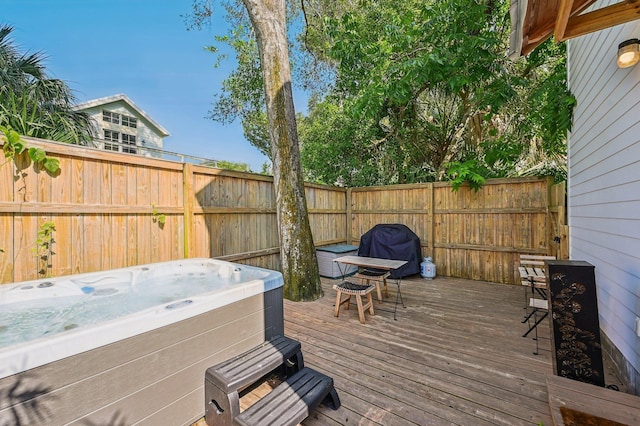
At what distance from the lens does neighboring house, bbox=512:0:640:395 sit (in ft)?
6.24

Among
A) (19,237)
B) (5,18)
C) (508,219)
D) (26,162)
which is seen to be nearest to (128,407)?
(19,237)

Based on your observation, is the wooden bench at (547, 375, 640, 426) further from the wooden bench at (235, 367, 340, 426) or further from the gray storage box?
the gray storage box

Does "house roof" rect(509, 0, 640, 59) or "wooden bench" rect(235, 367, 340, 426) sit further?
"house roof" rect(509, 0, 640, 59)

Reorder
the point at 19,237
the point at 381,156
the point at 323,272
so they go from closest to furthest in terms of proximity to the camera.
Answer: the point at 19,237, the point at 323,272, the point at 381,156

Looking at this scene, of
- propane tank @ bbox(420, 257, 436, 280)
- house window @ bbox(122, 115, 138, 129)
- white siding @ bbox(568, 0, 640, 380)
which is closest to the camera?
white siding @ bbox(568, 0, 640, 380)

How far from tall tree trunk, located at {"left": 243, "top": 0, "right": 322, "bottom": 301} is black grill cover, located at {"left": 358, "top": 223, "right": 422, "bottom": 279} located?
186 centimetres

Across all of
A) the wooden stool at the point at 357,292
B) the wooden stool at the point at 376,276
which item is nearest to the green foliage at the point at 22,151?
the wooden stool at the point at 357,292

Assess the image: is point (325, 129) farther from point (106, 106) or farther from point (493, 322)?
point (106, 106)

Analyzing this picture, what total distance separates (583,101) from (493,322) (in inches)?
110

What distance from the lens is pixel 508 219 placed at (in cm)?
495

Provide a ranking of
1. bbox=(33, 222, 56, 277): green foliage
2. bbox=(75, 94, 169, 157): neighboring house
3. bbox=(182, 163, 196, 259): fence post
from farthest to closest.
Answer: bbox=(75, 94, 169, 157): neighboring house
bbox=(182, 163, 196, 259): fence post
bbox=(33, 222, 56, 277): green foliage

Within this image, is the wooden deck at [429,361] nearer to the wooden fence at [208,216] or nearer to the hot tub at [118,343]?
the hot tub at [118,343]

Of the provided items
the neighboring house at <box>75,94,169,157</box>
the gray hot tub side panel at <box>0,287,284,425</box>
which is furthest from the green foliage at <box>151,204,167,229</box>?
the neighboring house at <box>75,94,169,157</box>

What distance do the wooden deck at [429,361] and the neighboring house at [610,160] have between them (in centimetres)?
61
